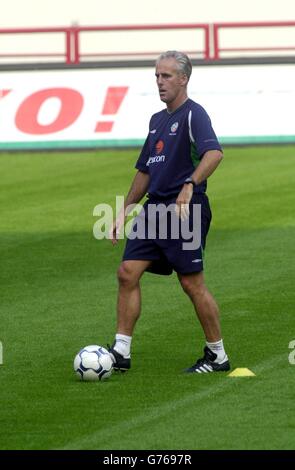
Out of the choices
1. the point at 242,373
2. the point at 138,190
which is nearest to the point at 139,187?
the point at 138,190

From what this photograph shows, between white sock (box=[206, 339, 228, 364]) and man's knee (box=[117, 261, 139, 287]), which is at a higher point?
man's knee (box=[117, 261, 139, 287])

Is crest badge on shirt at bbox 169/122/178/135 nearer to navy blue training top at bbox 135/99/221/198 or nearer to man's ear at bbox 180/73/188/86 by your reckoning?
navy blue training top at bbox 135/99/221/198

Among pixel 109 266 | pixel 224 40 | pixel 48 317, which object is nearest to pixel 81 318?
pixel 48 317

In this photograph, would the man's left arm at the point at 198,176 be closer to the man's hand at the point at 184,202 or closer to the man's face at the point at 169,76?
the man's hand at the point at 184,202

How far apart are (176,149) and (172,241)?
2.22 feet

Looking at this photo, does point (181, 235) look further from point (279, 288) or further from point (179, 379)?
point (279, 288)

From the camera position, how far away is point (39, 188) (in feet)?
82.1

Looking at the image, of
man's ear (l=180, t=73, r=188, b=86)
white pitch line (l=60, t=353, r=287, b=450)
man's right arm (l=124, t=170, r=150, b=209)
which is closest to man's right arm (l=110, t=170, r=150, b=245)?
man's right arm (l=124, t=170, r=150, b=209)

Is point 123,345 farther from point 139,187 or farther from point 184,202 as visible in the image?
point 184,202

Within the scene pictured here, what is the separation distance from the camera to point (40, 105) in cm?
2752

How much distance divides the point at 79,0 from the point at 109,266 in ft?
90.3

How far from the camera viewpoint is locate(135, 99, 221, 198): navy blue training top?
1167 cm

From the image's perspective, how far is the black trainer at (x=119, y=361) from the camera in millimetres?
11891

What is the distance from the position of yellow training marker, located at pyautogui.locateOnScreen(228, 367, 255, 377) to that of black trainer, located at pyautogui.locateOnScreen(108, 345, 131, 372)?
2.62 feet
